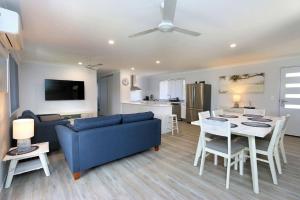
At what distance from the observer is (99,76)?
935 centimetres

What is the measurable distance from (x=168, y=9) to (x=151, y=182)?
225 cm

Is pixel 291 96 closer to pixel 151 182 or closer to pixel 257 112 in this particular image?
pixel 257 112

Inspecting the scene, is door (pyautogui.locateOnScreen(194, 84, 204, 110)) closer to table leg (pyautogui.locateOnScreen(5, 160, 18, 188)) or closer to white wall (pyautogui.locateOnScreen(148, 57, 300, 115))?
white wall (pyautogui.locateOnScreen(148, 57, 300, 115))

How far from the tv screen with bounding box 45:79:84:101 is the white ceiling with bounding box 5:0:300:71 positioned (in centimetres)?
187

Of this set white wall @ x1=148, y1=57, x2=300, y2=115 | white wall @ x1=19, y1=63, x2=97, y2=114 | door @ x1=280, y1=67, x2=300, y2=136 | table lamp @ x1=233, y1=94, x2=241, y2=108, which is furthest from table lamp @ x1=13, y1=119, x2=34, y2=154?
door @ x1=280, y1=67, x2=300, y2=136

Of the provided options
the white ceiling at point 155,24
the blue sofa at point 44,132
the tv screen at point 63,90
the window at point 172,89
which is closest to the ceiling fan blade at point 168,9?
the white ceiling at point 155,24

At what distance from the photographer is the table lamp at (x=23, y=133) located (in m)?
2.32

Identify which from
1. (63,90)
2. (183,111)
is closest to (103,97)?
(63,90)

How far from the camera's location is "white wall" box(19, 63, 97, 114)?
207 inches

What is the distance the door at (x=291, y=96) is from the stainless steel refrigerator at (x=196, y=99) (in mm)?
2303

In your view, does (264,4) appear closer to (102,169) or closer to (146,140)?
(146,140)

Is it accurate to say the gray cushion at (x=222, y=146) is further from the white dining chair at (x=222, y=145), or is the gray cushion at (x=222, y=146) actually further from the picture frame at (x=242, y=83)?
the picture frame at (x=242, y=83)

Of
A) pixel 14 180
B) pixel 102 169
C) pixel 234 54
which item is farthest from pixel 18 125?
pixel 234 54

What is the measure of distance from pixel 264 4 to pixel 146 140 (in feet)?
9.22
